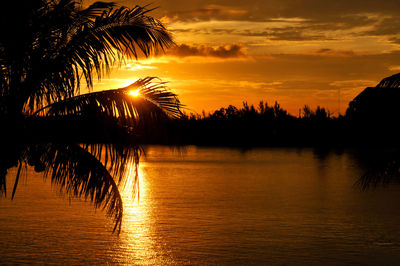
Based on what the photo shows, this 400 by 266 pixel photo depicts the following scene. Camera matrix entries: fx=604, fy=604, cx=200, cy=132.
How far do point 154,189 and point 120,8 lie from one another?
20610 millimetres

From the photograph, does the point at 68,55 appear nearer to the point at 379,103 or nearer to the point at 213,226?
the point at 379,103

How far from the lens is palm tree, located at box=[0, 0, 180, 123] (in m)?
8.72

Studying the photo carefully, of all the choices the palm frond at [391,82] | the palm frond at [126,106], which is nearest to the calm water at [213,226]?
the palm frond at [126,106]

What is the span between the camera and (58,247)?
14805 millimetres

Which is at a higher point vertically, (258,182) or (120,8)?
(120,8)

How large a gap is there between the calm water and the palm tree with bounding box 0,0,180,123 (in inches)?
45.9

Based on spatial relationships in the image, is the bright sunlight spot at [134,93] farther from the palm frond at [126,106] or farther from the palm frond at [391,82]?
the palm frond at [391,82]

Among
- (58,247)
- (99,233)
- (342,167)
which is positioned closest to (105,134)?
(58,247)

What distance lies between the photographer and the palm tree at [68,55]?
28.6 ft

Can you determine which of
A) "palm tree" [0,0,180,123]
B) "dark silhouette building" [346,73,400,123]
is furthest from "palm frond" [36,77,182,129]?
"dark silhouette building" [346,73,400,123]

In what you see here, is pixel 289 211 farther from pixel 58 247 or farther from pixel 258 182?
pixel 258 182

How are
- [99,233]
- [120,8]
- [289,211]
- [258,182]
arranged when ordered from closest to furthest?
[120,8]
[99,233]
[289,211]
[258,182]

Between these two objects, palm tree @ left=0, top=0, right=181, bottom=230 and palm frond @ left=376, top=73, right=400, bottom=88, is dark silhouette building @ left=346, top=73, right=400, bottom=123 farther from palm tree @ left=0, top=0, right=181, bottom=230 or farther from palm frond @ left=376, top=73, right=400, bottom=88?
palm tree @ left=0, top=0, right=181, bottom=230

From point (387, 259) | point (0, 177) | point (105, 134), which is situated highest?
point (105, 134)
